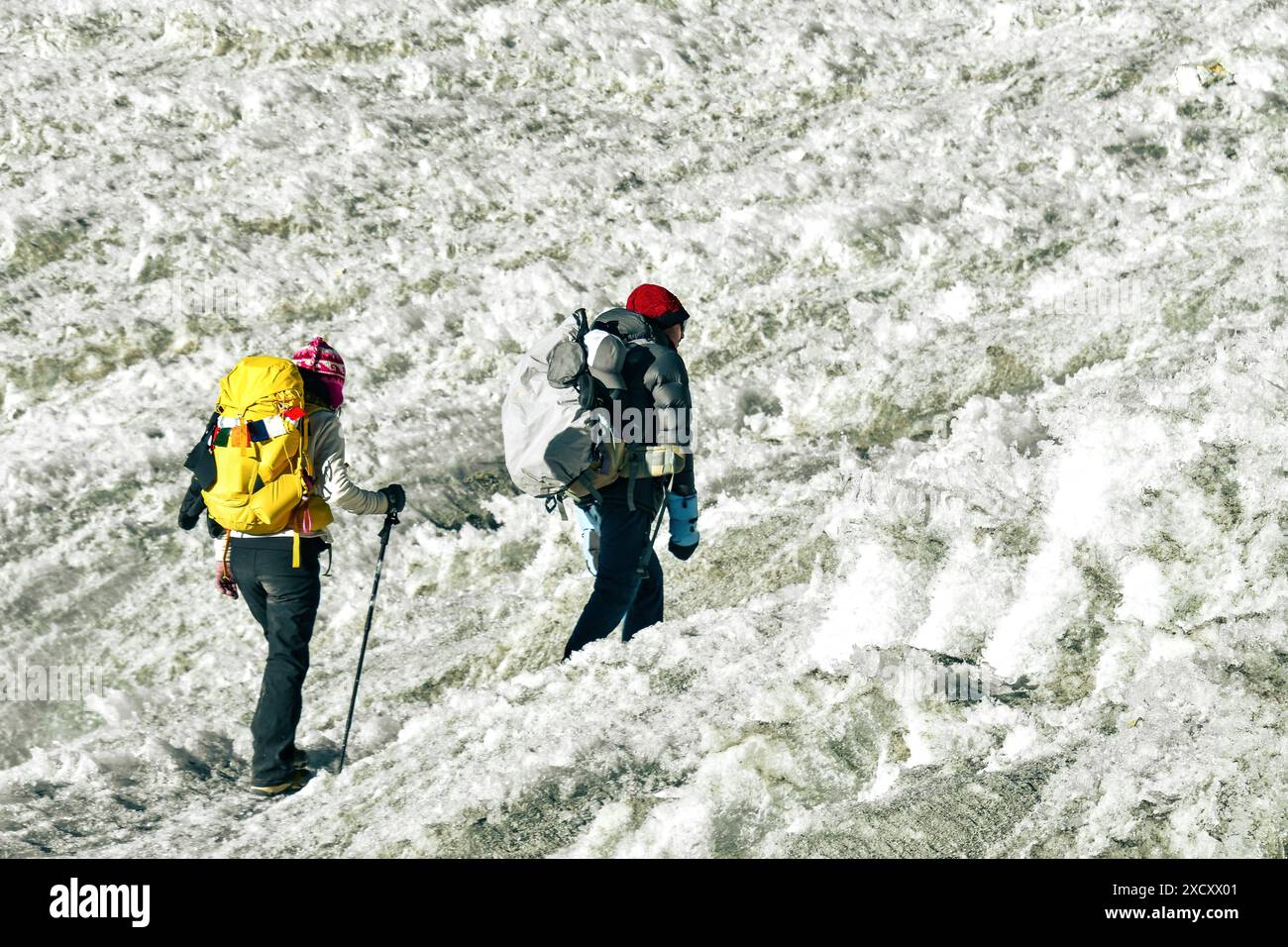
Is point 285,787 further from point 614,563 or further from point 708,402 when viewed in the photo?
point 708,402

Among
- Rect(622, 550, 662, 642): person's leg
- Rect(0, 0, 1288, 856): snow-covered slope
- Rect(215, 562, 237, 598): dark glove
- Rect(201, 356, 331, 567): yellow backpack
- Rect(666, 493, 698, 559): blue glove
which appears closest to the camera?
Rect(0, 0, 1288, 856): snow-covered slope

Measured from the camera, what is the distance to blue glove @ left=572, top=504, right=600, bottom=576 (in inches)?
321

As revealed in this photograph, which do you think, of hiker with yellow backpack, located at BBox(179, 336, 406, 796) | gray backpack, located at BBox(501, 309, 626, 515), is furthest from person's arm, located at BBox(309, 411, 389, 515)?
gray backpack, located at BBox(501, 309, 626, 515)

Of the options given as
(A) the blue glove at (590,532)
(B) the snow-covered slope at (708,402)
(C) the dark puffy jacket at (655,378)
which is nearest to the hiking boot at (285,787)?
(B) the snow-covered slope at (708,402)

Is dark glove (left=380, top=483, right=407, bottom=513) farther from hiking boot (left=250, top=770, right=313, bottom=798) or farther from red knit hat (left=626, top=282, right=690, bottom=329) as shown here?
red knit hat (left=626, top=282, right=690, bottom=329)

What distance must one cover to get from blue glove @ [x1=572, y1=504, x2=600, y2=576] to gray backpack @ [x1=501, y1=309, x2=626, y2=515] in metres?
0.38

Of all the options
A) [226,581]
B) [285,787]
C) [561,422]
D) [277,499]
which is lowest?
[285,787]

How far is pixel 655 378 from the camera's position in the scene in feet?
25.1

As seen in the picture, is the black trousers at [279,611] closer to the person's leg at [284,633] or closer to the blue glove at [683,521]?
the person's leg at [284,633]

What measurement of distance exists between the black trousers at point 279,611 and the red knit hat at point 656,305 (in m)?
2.38

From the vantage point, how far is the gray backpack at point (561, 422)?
24.7ft

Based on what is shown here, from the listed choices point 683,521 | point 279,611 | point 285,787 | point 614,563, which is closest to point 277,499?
point 279,611

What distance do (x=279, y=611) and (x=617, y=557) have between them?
2034 mm
